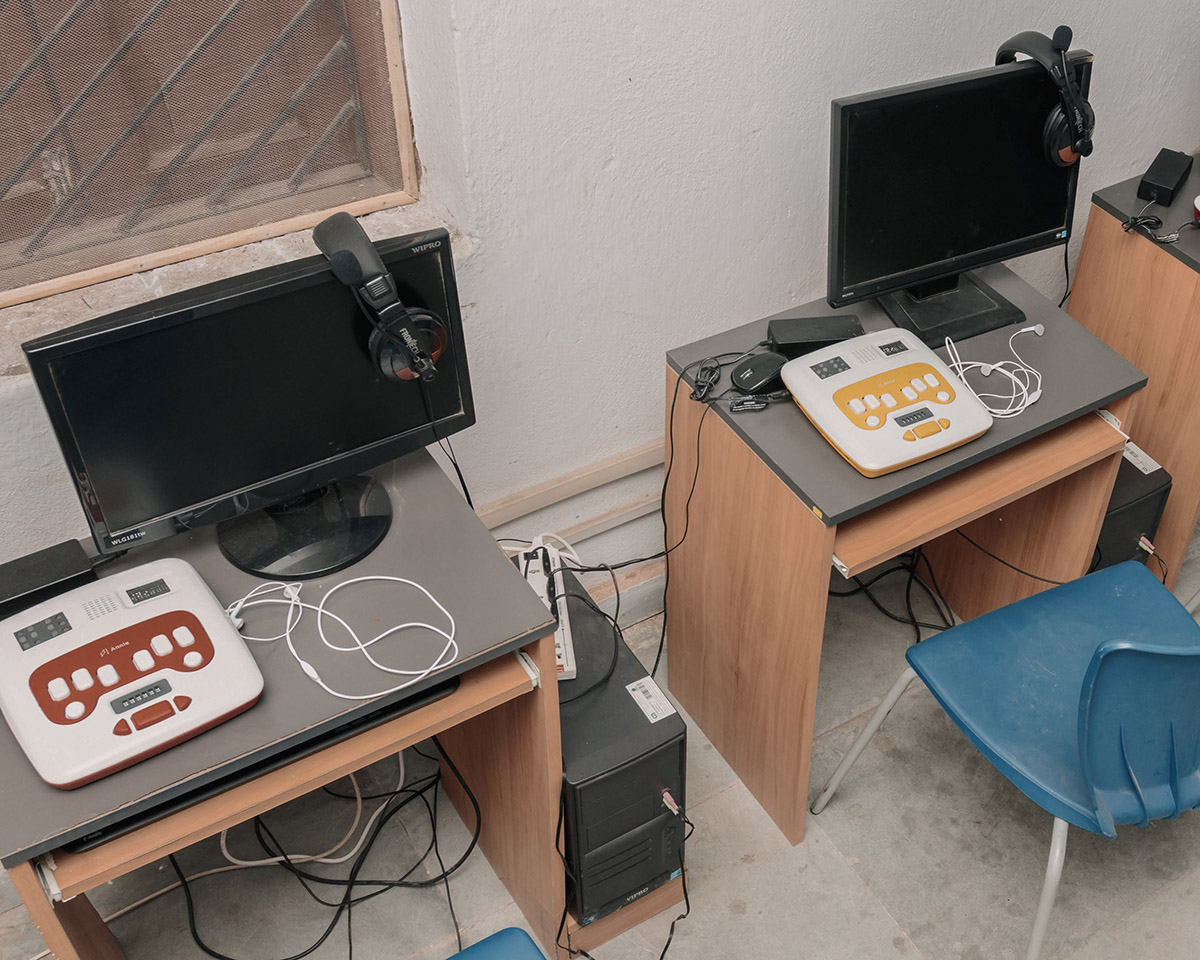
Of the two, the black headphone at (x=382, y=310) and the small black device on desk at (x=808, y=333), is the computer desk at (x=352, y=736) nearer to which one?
the black headphone at (x=382, y=310)

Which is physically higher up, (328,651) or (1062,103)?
(1062,103)

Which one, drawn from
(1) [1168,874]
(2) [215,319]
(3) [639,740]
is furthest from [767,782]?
(2) [215,319]

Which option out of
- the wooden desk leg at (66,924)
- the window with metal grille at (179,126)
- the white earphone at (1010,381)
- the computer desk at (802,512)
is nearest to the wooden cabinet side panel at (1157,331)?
the computer desk at (802,512)

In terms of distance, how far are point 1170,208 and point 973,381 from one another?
29.9 inches

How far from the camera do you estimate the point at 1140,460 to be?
2.28m

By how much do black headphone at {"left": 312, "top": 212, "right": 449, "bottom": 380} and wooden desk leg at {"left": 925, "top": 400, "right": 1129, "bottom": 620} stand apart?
118 centimetres

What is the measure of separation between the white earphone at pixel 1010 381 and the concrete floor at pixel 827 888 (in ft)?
2.46

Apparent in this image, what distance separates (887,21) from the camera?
1969 mm

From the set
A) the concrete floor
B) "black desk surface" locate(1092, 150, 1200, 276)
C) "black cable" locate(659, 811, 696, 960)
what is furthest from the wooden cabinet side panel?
"black cable" locate(659, 811, 696, 960)

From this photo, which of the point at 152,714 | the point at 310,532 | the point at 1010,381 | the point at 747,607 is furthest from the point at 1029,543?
the point at 152,714

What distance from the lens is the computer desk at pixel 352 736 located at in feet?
4.07

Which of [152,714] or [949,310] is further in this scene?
[949,310]

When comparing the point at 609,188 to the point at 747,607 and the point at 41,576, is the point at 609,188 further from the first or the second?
the point at 41,576

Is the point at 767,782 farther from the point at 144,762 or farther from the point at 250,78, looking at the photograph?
the point at 250,78
